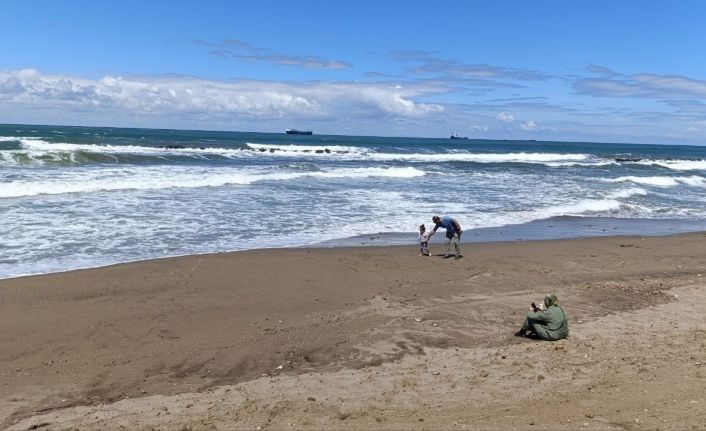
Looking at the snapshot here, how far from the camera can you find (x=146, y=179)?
24.8m

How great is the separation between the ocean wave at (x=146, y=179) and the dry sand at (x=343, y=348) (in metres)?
11.1

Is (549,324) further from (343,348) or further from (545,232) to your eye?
(545,232)

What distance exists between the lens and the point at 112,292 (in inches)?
363

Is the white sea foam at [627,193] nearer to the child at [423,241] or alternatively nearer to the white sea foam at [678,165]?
the child at [423,241]

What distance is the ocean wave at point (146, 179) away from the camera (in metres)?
20.3

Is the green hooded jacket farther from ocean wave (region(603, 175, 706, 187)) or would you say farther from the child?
ocean wave (region(603, 175, 706, 187))

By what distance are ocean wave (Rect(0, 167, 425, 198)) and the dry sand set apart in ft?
36.5

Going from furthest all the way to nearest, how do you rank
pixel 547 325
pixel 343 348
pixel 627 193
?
pixel 627 193
pixel 547 325
pixel 343 348

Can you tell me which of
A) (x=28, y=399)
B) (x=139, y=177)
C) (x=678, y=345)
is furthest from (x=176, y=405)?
(x=139, y=177)

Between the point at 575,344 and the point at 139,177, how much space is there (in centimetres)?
2185

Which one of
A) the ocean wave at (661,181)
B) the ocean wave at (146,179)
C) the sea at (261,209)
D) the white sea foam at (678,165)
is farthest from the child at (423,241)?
the white sea foam at (678,165)

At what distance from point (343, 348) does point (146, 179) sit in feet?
64.4

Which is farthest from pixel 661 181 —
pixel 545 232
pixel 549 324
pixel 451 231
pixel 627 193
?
pixel 549 324

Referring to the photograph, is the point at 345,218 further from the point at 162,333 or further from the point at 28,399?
the point at 28,399
